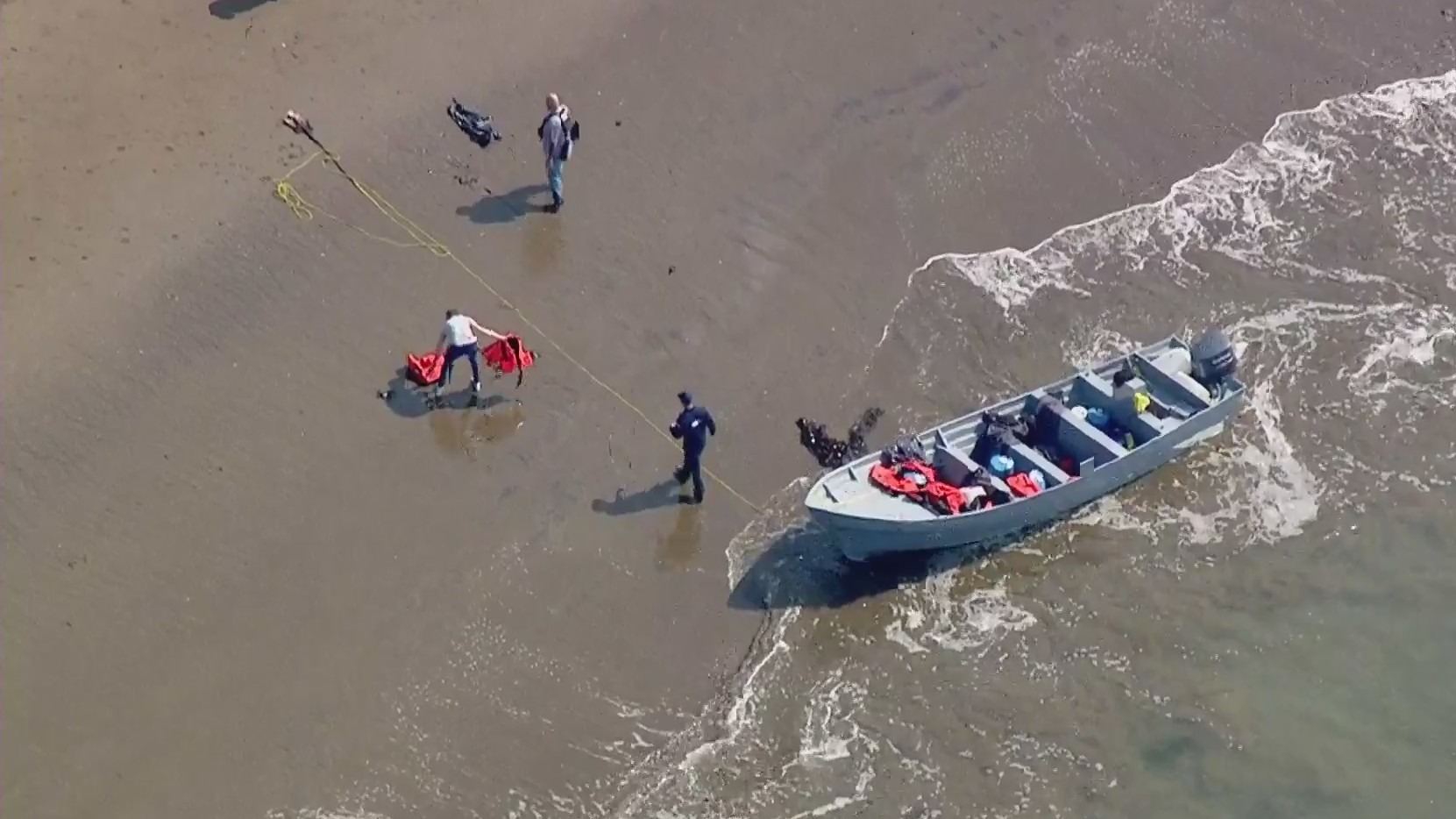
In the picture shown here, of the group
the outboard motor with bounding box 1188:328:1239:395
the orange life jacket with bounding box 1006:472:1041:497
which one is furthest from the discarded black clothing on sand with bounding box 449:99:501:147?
the outboard motor with bounding box 1188:328:1239:395

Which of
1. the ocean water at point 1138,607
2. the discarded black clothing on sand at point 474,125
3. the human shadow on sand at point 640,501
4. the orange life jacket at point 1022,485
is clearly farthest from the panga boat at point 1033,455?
the discarded black clothing on sand at point 474,125

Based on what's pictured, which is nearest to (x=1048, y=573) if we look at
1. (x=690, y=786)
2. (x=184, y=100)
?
(x=690, y=786)

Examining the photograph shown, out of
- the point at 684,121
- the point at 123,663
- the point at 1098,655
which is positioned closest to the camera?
the point at 123,663

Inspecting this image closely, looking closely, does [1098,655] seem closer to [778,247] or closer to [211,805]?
[778,247]

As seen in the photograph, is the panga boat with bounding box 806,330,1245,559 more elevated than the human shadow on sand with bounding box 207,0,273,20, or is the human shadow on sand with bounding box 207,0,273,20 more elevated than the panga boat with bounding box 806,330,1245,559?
the human shadow on sand with bounding box 207,0,273,20

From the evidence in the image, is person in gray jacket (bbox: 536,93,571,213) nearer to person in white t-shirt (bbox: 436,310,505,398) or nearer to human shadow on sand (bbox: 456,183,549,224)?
human shadow on sand (bbox: 456,183,549,224)

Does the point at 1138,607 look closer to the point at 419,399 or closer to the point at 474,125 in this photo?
the point at 419,399
